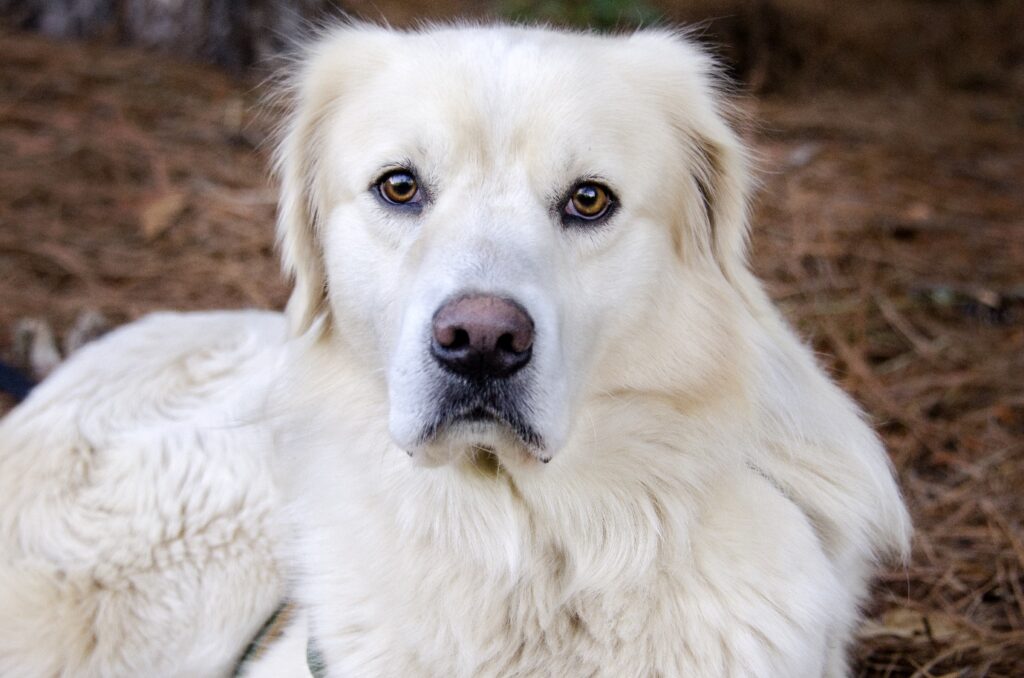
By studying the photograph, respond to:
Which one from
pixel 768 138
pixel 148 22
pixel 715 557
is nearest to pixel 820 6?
pixel 768 138

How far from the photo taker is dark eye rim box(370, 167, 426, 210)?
8.57ft

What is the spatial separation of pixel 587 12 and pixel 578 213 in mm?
4621

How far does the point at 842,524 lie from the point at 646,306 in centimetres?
77

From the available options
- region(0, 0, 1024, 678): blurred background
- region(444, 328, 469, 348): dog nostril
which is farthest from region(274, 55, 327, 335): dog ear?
region(0, 0, 1024, 678): blurred background

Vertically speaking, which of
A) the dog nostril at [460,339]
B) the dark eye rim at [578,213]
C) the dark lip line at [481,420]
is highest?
the dark eye rim at [578,213]

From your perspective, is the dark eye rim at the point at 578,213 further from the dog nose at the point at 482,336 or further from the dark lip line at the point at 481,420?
the dark lip line at the point at 481,420

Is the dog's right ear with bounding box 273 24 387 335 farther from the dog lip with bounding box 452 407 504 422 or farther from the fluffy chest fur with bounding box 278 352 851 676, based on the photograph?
the dog lip with bounding box 452 407 504 422

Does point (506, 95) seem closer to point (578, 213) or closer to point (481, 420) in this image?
point (578, 213)

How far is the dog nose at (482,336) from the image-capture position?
2168 mm

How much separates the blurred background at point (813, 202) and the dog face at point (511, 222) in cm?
54

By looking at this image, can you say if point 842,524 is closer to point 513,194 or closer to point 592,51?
point 513,194

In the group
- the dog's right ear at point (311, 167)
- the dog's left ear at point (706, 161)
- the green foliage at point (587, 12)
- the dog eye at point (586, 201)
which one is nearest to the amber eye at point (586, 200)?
the dog eye at point (586, 201)

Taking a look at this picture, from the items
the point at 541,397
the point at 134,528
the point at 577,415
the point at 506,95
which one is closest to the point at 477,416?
the point at 541,397

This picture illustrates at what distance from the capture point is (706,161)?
2842mm
